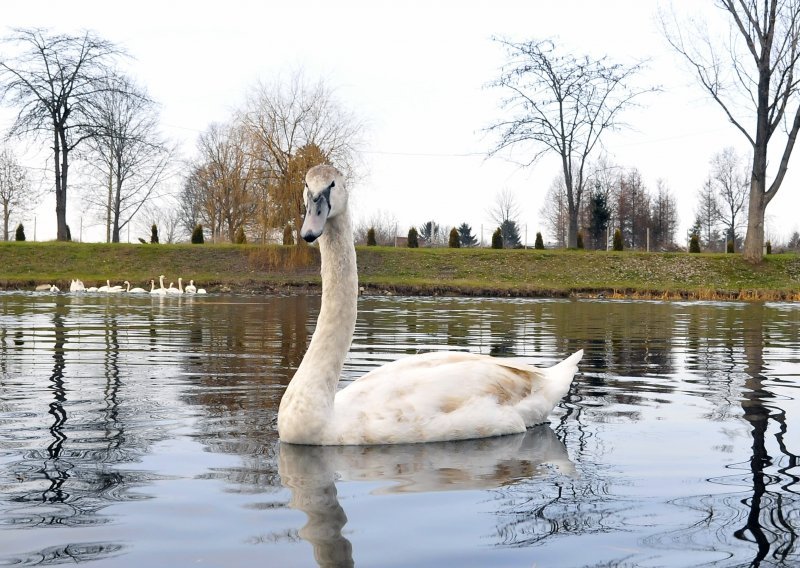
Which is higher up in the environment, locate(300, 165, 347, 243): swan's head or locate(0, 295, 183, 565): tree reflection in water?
locate(300, 165, 347, 243): swan's head

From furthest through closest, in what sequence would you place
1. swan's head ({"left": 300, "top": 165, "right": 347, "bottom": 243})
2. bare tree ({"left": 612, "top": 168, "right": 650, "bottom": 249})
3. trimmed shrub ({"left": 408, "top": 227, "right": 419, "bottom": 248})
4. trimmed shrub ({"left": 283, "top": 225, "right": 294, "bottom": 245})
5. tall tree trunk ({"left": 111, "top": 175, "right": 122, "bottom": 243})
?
bare tree ({"left": 612, "top": 168, "right": 650, "bottom": 249}), tall tree trunk ({"left": 111, "top": 175, "right": 122, "bottom": 243}), trimmed shrub ({"left": 408, "top": 227, "right": 419, "bottom": 248}), trimmed shrub ({"left": 283, "top": 225, "right": 294, "bottom": 245}), swan's head ({"left": 300, "top": 165, "right": 347, "bottom": 243})

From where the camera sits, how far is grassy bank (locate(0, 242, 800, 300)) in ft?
130

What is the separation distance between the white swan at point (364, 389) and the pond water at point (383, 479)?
13 cm

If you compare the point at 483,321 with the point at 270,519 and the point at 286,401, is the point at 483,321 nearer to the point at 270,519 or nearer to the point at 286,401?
the point at 286,401

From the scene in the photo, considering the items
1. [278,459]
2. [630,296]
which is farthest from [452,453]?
[630,296]

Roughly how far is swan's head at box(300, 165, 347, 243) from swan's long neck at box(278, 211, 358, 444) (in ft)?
1.04

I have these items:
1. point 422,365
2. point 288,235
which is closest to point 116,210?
point 288,235

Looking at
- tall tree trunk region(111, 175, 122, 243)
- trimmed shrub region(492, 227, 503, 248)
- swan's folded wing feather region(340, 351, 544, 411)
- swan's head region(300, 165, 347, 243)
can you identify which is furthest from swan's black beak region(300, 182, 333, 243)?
tall tree trunk region(111, 175, 122, 243)

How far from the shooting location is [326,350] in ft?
17.3

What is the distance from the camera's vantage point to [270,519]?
3.64 meters

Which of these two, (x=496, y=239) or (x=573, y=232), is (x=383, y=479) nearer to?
(x=496, y=239)

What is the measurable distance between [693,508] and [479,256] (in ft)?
143

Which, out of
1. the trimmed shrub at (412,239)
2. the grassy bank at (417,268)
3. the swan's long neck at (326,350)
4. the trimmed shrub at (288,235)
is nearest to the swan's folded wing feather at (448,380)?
the swan's long neck at (326,350)

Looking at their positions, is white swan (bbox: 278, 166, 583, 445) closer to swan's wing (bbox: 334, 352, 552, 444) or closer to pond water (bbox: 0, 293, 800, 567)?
swan's wing (bbox: 334, 352, 552, 444)
